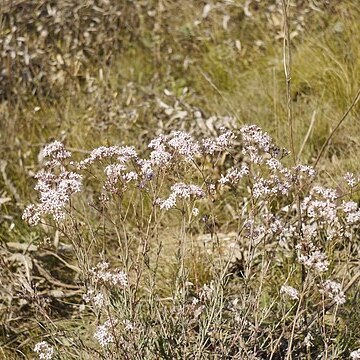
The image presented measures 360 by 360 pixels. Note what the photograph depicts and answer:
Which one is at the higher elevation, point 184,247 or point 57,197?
point 57,197

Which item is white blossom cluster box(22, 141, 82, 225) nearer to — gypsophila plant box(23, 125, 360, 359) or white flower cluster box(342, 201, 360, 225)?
gypsophila plant box(23, 125, 360, 359)

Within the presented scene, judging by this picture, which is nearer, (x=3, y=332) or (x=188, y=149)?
(x=188, y=149)

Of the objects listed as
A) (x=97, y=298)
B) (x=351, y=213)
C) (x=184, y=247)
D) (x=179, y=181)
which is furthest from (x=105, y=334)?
(x=351, y=213)

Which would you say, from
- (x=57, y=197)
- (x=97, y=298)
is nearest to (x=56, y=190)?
(x=57, y=197)

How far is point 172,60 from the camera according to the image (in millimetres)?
4809

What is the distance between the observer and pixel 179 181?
2.10 meters

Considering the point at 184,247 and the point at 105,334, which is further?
the point at 184,247

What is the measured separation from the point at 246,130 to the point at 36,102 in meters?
2.60

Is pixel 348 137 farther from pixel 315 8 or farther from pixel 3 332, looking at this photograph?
pixel 3 332

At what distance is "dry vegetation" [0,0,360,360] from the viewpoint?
6.88 ft

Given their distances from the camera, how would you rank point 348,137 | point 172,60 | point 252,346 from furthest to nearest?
point 172,60 → point 348,137 → point 252,346

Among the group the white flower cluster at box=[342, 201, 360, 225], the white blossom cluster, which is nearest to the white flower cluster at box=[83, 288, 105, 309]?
the white blossom cluster

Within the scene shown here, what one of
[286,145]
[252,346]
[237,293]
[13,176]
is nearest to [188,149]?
[252,346]

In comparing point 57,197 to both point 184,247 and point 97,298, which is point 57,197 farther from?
point 184,247
